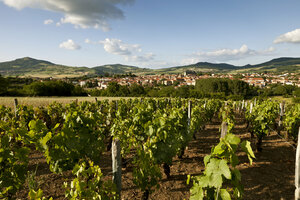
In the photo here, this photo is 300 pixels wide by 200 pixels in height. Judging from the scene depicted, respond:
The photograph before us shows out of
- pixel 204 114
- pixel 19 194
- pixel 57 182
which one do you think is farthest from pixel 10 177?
pixel 204 114

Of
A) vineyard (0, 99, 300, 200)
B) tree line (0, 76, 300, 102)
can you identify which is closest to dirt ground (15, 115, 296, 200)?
vineyard (0, 99, 300, 200)

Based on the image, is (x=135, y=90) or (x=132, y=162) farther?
(x=135, y=90)

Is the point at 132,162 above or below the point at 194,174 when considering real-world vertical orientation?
above

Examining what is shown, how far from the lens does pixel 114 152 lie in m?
2.74

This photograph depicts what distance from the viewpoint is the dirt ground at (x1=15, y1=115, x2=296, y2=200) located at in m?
4.10

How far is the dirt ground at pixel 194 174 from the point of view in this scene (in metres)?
4.10

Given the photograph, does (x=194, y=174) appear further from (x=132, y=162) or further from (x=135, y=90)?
(x=135, y=90)

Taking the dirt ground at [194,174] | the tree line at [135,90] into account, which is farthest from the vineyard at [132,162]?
the tree line at [135,90]

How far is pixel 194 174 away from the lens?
5016 millimetres

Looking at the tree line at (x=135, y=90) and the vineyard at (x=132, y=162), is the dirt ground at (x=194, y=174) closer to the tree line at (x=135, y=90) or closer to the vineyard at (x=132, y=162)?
the vineyard at (x=132, y=162)

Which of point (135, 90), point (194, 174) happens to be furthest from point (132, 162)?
point (135, 90)

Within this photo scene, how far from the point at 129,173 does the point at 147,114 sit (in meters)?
1.91

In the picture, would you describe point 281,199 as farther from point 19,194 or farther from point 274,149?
point 19,194

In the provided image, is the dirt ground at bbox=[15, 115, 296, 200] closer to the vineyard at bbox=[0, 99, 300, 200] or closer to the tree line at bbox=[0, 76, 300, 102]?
the vineyard at bbox=[0, 99, 300, 200]
